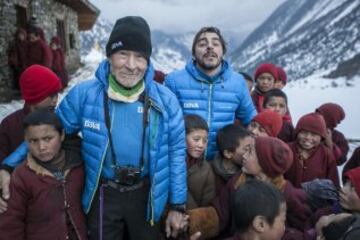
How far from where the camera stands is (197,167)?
3316 mm

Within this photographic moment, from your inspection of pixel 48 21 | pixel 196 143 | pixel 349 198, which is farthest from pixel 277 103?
pixel 48 21

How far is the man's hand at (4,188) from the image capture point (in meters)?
2.62

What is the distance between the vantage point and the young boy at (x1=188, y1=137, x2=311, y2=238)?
2867mm

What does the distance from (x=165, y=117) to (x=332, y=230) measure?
1.24 metres

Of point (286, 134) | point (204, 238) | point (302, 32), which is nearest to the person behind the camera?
point (204, 238)

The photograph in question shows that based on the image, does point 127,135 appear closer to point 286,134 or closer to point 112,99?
point 112,99

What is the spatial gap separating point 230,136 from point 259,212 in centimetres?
121

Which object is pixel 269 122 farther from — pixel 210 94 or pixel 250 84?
pixel 250 84

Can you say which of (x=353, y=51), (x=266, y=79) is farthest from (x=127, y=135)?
(x=353, y=51)

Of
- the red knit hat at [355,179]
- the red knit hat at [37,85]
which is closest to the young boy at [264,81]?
the red knit hat at [355,179]

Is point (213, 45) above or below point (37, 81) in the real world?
above

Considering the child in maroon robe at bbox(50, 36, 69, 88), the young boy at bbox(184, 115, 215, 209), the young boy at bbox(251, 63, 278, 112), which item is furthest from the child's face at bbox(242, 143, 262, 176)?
the child in maroon robe at bbox(50, 36, 69, 88)

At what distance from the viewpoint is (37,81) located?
3.18 meters

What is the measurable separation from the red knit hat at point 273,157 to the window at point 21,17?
10.1 meters
